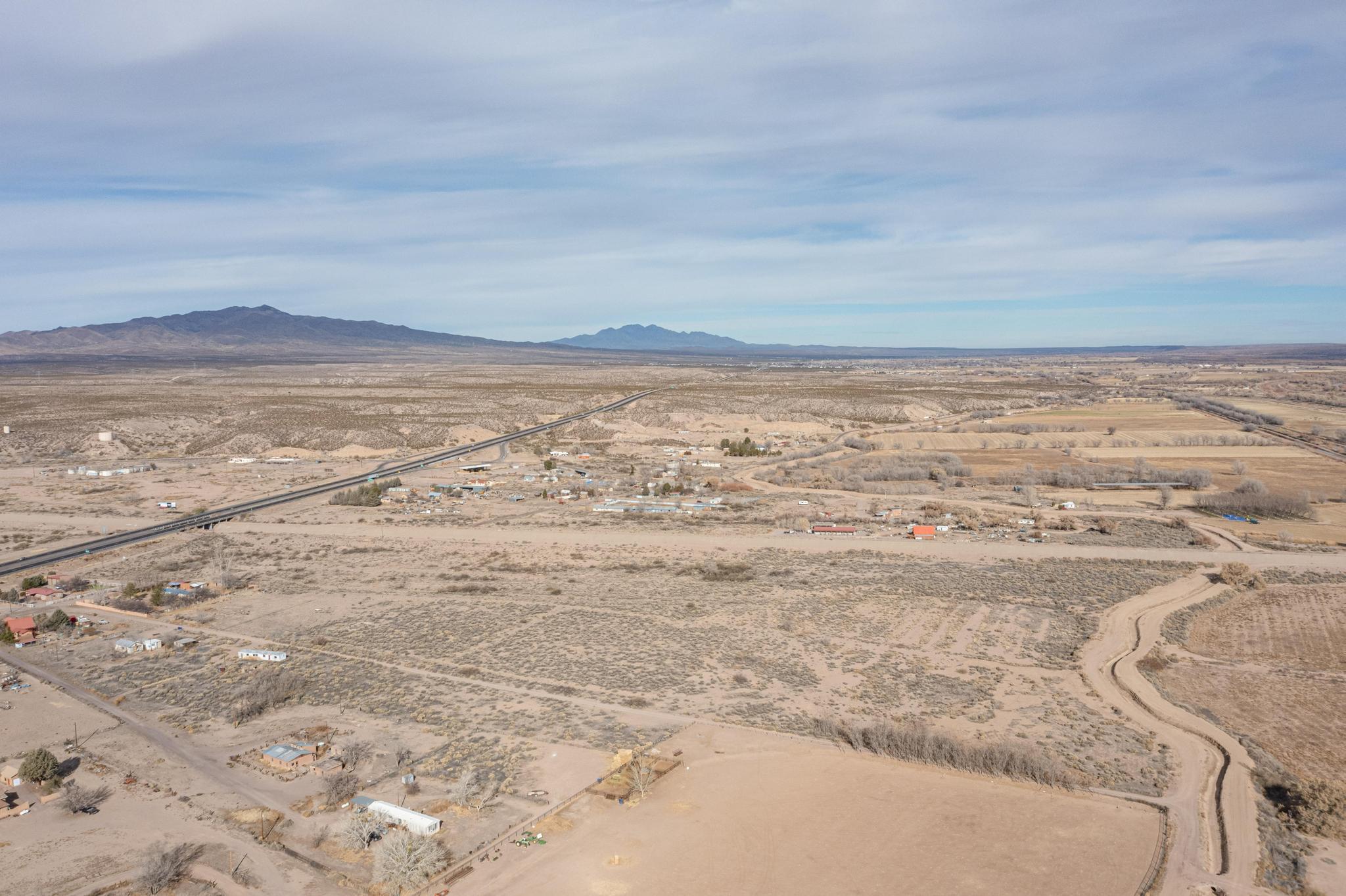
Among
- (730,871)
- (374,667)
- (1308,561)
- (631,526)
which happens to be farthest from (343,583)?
(1308,561)

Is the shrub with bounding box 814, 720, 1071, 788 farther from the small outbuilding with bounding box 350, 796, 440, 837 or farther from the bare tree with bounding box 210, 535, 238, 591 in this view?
the bare tree with bounding box 210, 535, 238, 591

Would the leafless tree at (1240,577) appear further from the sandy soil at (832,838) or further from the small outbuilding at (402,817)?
the small outbuilding at (402,817)

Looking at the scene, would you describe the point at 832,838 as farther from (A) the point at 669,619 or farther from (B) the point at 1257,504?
(B) the point at 1257,504

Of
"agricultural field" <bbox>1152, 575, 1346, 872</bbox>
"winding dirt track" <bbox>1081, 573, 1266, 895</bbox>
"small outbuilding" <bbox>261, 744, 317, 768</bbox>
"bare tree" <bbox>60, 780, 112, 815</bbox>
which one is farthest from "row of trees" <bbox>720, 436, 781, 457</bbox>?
"bare tree" <bbox>60, 780, 112, 815</bbox>

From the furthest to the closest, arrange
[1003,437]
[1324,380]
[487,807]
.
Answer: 1. [1324,380]
2. [1003,437]
3. [487,807]

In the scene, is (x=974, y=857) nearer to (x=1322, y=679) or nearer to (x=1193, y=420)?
(x=1322, y=679)

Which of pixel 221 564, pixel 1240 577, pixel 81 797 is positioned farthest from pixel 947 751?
pixel 221 564

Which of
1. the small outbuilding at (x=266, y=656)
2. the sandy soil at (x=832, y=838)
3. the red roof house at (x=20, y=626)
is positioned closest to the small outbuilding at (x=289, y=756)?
the sandy soil at (x=832, y=838)
